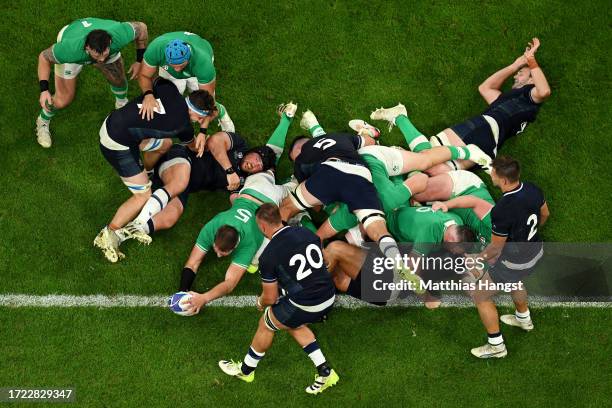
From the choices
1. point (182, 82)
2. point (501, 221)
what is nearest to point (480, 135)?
point (501, 221)

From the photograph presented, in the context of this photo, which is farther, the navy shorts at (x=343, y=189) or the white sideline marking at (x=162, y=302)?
the white sideline marking at (x=162, y=302)

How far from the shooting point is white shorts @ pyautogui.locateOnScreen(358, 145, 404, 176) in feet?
32.6

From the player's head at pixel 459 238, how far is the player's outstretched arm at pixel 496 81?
270 cm

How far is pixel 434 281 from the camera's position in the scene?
10.1 m

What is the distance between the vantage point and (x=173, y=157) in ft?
33.3

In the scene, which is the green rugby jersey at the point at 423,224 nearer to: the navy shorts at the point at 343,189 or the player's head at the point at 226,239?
the navy shorts at the point at 343,189

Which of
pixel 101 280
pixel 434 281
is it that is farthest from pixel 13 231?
pixel 434 281

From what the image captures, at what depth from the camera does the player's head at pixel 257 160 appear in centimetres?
1009

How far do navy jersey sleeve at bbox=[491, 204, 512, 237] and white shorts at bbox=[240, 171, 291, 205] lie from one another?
2.85 m

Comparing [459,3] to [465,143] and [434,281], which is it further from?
[434,281]

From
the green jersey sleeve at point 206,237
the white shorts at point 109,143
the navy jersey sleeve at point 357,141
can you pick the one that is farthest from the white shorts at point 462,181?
the white shorts at point 109,143

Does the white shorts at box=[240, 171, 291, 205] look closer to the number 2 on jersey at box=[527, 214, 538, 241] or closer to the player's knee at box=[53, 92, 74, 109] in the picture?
the player's knee at box=[53, 92, 74, 109]

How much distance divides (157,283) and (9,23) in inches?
186

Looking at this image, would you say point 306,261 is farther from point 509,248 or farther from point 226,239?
point 509,248
